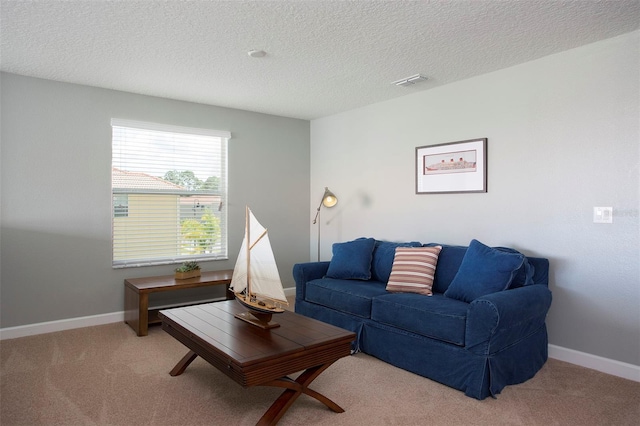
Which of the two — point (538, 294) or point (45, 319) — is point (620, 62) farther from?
point (45, 319)

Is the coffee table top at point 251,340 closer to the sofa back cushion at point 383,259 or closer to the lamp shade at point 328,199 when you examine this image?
the sofa back cushion at point 383,259

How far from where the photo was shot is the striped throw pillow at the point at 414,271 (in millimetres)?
3492

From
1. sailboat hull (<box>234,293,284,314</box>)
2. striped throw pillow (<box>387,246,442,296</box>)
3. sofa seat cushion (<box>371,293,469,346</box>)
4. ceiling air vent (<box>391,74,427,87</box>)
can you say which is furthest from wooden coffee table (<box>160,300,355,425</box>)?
ceiling air vent (<box>391,74,427,87</box>)

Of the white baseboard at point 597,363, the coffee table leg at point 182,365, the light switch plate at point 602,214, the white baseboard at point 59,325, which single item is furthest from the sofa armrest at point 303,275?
the light switch plate at point 602,214

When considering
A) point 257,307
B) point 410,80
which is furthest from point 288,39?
point 257,307

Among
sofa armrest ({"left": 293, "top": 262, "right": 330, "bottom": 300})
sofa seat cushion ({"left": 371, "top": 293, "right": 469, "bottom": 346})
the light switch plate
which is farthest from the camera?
sofa armrest ({"left": 293, "top": 262, "right": 330, "bottom": 300})

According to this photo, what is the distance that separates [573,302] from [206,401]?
2.75 meters

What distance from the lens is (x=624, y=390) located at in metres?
2.75

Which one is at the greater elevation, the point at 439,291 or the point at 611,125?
the point at 611,125

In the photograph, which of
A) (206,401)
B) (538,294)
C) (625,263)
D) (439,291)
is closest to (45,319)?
(206,401)

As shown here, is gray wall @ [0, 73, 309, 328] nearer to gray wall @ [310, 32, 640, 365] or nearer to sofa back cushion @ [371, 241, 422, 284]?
sofa back cushion @ [371, 241, 422, 284]

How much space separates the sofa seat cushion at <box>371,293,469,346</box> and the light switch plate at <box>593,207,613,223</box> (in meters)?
1.15

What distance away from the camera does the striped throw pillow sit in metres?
3.49

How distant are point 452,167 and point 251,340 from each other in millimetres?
2577
